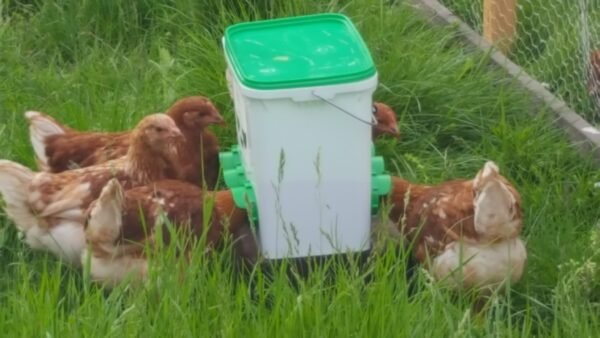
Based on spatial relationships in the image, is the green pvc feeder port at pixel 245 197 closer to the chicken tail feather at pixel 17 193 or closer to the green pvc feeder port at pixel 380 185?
the green pvc feeder port at pixel 380 185

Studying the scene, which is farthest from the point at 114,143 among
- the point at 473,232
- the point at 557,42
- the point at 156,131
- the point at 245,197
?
the point at 557,42

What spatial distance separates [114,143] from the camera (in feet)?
13.8

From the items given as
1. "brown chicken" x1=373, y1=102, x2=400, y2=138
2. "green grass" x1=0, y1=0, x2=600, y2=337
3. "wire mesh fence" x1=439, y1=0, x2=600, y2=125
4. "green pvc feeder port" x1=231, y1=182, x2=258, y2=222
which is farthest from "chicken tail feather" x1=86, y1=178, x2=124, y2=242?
"wire mesh fence" x1=439, y1=0, x2=600, y2=125

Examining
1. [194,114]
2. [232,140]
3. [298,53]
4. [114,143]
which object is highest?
[298,53]

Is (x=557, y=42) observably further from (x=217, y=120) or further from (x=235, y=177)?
(x=235, y=177)

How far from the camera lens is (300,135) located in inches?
141

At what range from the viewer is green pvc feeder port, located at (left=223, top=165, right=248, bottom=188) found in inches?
152

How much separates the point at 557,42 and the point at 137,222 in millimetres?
2152

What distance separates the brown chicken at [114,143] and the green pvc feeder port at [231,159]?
0.30 feet

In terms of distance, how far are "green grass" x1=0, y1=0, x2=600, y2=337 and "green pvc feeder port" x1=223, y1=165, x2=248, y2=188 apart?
1.09 feet

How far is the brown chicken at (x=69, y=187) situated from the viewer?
3.82 m

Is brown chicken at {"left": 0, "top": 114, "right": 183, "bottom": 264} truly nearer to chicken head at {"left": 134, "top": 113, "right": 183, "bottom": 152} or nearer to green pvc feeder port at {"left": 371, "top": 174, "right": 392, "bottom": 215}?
chicken head at {"left": 134, "top": 113, "right": 183, "bottom": 152}

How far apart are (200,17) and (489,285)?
2.12 metres

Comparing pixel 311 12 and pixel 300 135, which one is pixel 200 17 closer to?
pixel 311 12
